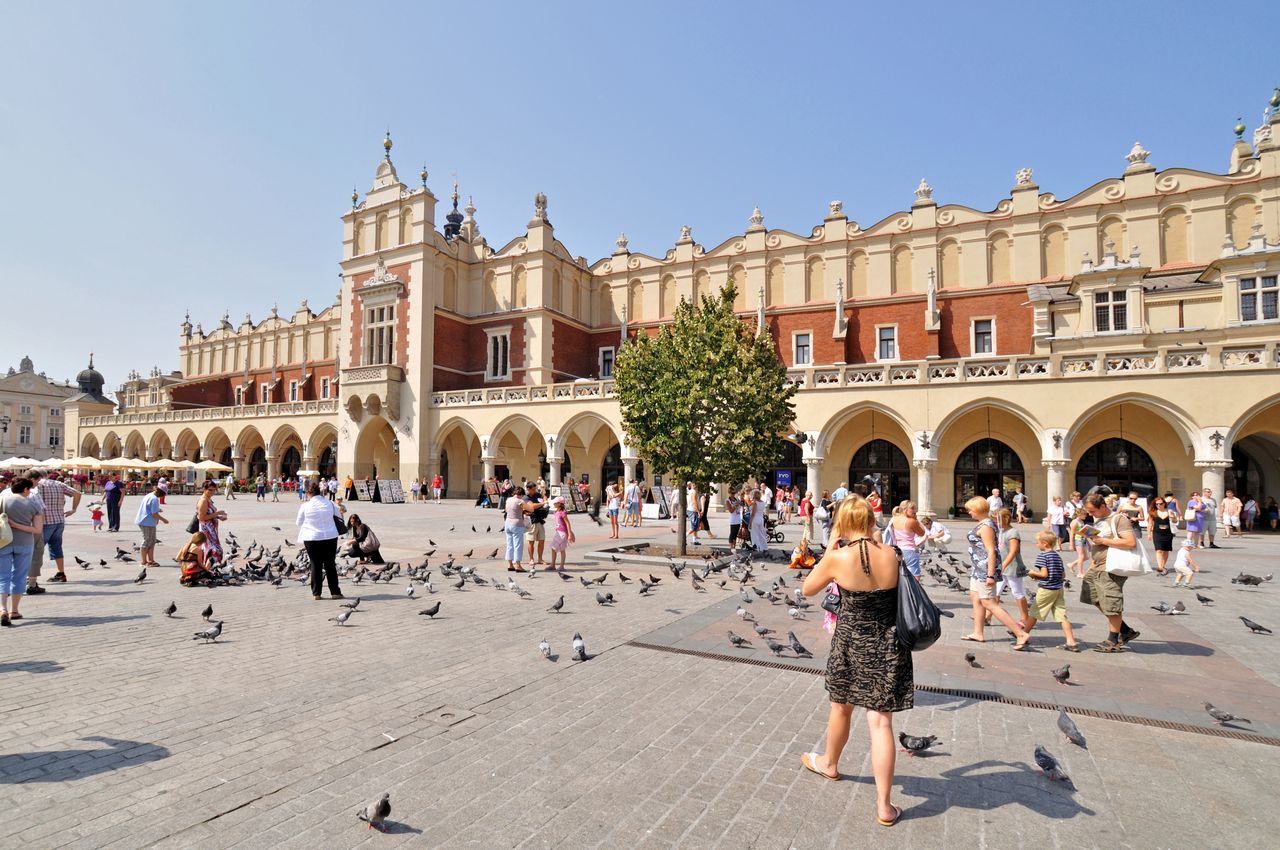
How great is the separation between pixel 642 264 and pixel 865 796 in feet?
121

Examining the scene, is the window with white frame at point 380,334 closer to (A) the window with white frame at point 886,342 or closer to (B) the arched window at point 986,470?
(A) the window with white frame at point 886,342

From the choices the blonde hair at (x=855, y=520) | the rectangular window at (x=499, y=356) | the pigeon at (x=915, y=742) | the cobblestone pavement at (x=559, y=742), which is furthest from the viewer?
the rectangular window at (x=499, y=356)

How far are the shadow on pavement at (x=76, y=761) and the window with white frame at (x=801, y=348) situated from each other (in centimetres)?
3231

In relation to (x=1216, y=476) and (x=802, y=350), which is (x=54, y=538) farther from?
(x=802, y=350)

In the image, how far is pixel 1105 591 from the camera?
712 cm

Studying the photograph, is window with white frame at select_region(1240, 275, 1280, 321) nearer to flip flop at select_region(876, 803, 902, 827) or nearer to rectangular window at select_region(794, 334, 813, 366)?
rectangular window at select_region(794, 334, 813, 366)

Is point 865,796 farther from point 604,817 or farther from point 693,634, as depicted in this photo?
point 693,634

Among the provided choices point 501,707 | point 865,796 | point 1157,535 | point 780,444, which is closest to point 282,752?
point 501,707

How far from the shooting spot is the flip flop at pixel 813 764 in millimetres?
4062

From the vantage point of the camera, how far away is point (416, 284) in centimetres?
3778

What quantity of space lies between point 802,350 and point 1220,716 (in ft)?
99.5

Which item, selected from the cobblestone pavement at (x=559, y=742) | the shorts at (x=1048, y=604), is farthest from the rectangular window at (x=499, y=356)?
the shorts at (x=1048, y=604)

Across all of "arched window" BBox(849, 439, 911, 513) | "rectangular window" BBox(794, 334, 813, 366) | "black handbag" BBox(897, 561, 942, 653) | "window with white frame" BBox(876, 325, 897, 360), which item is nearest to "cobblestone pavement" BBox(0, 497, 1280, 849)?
"black handbag" BBox(897, 561, 942, 653)

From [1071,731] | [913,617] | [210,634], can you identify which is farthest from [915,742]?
[210,634]
